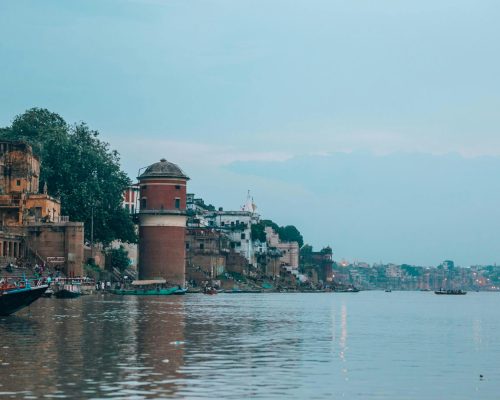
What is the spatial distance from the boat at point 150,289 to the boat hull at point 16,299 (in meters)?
56.7

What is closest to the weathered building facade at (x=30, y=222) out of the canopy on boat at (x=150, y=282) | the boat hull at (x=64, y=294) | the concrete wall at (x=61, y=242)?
the concrete wall at (x=61, y=242)

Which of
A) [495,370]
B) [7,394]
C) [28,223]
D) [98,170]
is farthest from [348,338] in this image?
[98,170]

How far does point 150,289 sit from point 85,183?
1398 cm

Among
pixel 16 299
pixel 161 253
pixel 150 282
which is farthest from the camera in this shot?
pixel 161 253

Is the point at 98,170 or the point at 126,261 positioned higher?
the point at 98,170

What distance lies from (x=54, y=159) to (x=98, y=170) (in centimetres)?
499

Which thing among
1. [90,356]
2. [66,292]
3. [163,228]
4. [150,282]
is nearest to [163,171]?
[163,228]

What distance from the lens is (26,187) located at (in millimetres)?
106625

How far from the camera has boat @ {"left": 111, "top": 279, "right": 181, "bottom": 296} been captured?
365ft

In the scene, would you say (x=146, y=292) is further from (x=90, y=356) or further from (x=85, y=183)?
(x=90, y=356)

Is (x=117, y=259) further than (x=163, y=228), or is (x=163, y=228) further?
(x=117, y=259)

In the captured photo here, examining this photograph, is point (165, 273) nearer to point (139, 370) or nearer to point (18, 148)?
point (18, 148)

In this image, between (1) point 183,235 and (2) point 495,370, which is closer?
(2) point 495,370

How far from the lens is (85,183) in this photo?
114875mm
